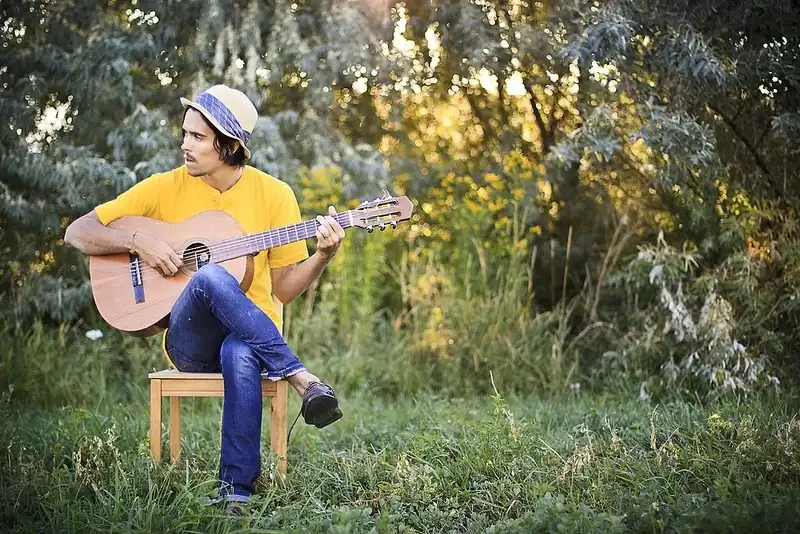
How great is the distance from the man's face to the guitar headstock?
1.85 ft

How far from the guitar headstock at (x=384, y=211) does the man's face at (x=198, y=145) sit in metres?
0.56

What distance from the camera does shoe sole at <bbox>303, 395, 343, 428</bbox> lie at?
255 centimetres

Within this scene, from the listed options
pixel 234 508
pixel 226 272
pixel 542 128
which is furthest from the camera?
pixel 542 128

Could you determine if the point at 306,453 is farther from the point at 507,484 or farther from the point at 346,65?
the point at 346,65

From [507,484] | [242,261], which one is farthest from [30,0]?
[507,484]

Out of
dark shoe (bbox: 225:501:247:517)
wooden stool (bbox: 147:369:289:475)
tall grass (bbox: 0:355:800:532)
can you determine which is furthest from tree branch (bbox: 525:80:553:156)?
dark shoe (bbox: 225:501:247:517)

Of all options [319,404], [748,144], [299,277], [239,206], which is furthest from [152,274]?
[748,144]

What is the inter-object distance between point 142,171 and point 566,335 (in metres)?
2.77

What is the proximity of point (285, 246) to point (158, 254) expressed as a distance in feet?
1.49

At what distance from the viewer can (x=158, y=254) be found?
288 cm

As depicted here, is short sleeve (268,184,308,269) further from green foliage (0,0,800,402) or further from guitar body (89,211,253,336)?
green foliage (0,0,800,402)

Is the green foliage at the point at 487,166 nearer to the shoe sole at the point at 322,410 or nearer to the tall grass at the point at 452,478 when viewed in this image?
the tall grass at the point at 452,478

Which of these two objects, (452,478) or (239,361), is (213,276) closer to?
(239,361)

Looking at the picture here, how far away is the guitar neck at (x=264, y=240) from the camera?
289 cm
